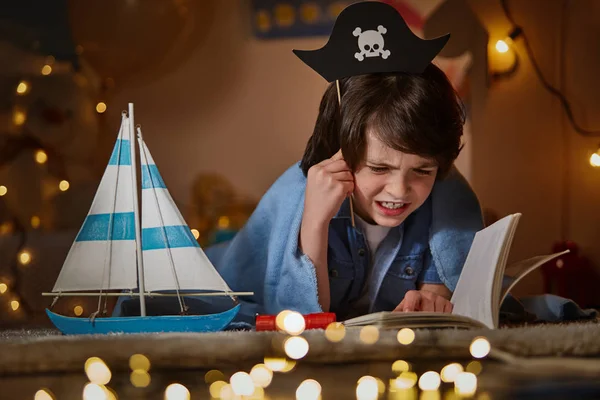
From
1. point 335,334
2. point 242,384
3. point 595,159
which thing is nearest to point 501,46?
point 595,159

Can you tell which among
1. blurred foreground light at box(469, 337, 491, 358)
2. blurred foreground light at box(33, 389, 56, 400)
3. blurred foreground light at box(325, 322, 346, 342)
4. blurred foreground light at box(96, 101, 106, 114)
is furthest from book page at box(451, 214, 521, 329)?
blurred foreground light at box(96, 101, 106, 114)

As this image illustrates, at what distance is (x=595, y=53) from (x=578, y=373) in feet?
2.69

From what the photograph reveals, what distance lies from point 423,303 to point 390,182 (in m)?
0.21

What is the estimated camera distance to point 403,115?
3.82 ft

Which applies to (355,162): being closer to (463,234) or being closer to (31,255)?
(463,234)

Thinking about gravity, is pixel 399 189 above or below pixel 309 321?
above

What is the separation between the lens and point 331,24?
1.41m

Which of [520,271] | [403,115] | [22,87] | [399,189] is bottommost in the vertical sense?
[520,271]

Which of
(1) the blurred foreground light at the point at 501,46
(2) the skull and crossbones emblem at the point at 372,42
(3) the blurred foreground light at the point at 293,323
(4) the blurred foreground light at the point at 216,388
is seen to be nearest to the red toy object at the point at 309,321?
(3) the blurred foreground light at the point at 293,323

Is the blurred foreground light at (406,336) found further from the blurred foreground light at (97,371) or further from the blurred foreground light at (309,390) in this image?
the blurred foreground light at (97,371)

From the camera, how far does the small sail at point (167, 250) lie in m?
1.10

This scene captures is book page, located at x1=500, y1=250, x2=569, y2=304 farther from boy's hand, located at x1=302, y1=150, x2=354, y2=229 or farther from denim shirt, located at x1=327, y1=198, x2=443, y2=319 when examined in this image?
boy's hand, located at x1=302, y1=150, x2=354, y2=229

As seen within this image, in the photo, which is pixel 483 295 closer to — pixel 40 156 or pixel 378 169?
pixel 378 169

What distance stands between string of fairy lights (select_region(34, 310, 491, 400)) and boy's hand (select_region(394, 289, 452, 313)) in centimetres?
25
